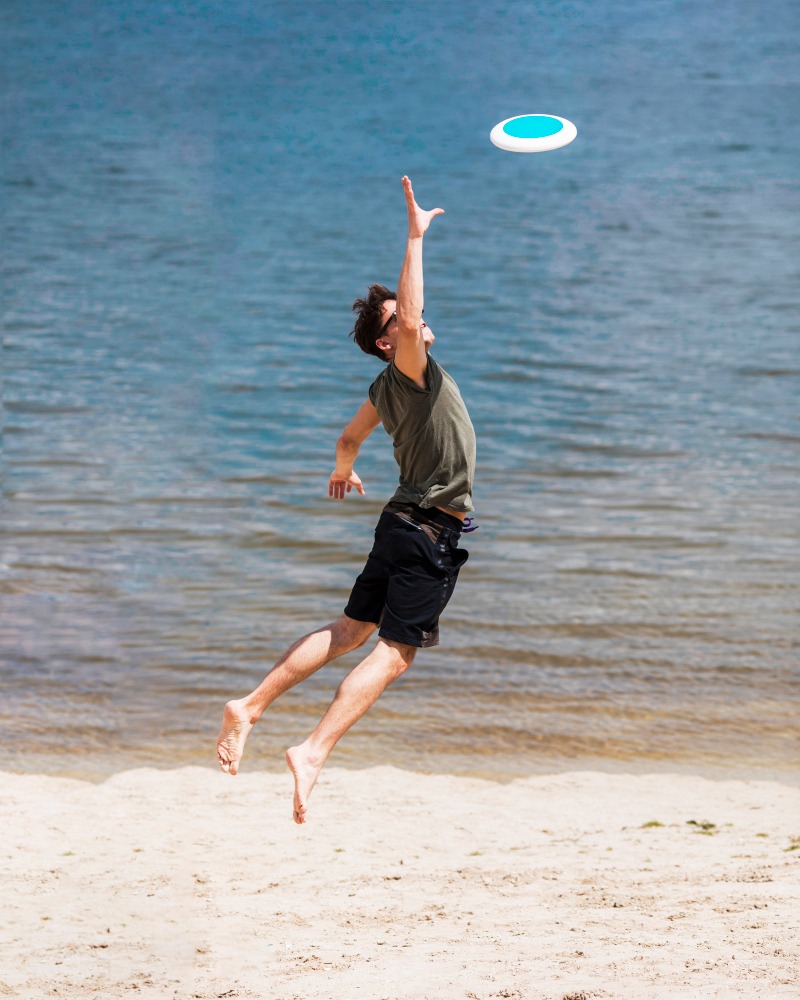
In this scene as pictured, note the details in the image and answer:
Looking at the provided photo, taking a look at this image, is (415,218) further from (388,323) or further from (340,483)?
(340,483)

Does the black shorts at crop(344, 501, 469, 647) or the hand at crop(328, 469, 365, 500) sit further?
the hand at crop(328, 469, 365, 500)

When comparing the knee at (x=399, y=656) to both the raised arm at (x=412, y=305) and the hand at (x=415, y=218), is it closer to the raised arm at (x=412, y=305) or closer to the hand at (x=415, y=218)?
the raised arm at (x=412, y=305)

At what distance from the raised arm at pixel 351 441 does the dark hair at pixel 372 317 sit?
225 mm

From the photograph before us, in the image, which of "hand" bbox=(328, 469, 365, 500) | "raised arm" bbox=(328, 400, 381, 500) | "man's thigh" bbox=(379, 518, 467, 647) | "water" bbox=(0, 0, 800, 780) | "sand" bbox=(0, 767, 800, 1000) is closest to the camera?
"sand" bbox=(0, 767, 800, 1000)

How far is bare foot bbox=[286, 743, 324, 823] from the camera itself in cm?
443

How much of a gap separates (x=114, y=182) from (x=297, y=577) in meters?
22.7

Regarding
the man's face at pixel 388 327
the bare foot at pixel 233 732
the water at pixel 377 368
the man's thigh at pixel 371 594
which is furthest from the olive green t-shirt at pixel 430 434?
the water at pixel 377 368

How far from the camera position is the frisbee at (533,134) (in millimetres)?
4645

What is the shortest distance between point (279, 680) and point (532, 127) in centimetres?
231

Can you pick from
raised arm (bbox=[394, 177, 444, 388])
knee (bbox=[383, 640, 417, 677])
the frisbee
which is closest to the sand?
knee (bbox=[383, 640, 417, 677])

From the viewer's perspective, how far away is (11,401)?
51.3 feet

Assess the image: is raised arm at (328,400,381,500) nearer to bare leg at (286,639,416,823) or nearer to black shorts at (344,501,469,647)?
black shorts at (344,501,469,647)

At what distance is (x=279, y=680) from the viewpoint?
15.4 ft

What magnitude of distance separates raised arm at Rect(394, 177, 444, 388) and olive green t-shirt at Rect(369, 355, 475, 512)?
0.19ft
